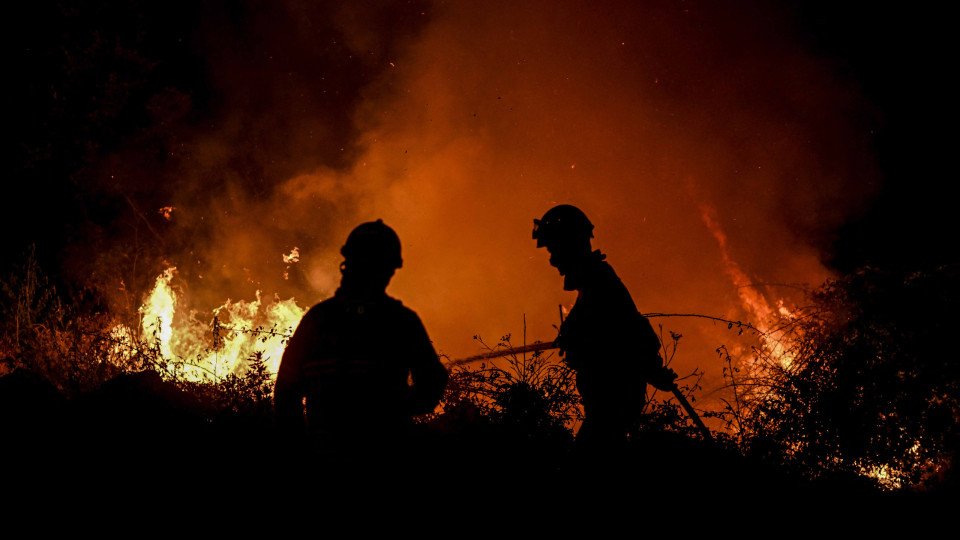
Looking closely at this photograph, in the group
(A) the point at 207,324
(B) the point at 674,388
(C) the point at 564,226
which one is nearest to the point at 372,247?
(C) the point at 564,226

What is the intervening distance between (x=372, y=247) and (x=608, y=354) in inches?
83.6

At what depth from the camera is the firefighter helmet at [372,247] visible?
8.80ft

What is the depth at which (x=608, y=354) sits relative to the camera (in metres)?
3.86

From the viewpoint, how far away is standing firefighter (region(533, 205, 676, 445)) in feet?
12.5

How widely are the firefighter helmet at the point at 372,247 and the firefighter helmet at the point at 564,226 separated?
181cm

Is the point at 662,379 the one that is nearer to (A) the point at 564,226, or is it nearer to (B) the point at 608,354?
(B) the point at 608,354

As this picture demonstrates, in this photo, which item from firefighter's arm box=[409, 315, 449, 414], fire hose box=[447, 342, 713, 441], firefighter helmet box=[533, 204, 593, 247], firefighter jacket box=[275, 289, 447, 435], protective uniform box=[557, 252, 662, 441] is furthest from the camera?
fire hose box=[447, 342, 713, 441]

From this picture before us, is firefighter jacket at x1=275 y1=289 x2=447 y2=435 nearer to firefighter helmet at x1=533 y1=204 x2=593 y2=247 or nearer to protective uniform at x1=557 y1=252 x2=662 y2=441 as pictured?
protective uniform at x1=557 y1=252 x2=662 y2=441

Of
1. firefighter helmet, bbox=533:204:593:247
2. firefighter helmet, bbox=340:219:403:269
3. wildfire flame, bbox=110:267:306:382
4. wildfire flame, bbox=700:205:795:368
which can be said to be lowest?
firefighter helmet, bbox=340:219:403:269

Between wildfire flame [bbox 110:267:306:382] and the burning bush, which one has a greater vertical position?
wildfire flame [bbox 110:267:306:382]

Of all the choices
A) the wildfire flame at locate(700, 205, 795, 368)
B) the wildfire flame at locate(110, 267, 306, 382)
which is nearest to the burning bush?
the wildfire flame at locate(700, 205, 795, 368)

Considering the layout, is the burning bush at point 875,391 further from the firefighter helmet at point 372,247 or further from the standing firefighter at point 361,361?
the firefighter helmet at point 372,247

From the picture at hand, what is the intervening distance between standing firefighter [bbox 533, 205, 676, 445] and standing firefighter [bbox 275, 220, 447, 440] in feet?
5.05

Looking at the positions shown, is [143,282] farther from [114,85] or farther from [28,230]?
[114,85]
